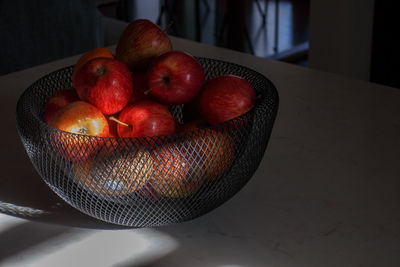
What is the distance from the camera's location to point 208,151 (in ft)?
1.91

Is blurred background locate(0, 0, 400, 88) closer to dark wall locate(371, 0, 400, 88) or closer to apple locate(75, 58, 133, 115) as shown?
dark wall locate(371, 0, 400, 88)

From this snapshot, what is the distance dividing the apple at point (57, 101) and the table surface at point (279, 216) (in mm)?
126

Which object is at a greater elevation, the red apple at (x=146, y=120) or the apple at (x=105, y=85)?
the apple at (x=105, y=85)

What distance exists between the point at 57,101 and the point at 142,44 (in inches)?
5.9

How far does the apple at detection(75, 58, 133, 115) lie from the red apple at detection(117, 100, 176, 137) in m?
0.02

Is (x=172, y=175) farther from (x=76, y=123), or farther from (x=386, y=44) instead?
(x=386, y=44)

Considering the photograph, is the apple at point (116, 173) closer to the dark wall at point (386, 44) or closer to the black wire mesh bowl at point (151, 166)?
the black wire mesh bowl at point (151, 166)

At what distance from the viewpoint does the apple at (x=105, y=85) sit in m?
0.65

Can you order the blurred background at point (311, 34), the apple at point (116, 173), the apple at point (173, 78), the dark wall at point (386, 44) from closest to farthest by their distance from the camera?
the apple at point (116, 173) → the apple at point (173, 78) → the blurred background at point (311, 34) → the dark wall at point (386, 44)

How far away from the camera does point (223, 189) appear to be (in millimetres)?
630

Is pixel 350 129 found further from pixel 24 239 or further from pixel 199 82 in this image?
pixel 24 239

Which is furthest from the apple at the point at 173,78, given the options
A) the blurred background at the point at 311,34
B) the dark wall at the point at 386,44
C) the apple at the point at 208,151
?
the dark wall at the point at 386,44

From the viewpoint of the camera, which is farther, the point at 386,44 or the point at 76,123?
the point at 386,44

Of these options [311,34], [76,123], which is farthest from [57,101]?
[311,34]
